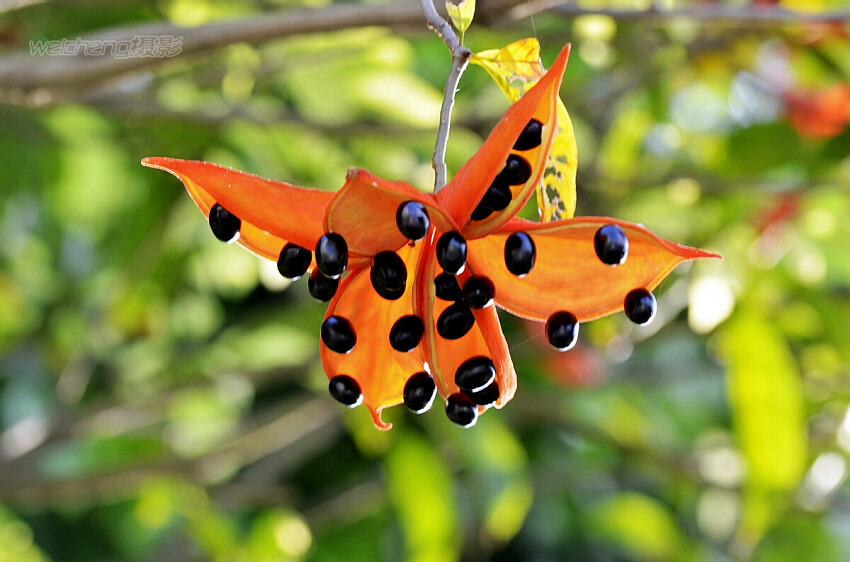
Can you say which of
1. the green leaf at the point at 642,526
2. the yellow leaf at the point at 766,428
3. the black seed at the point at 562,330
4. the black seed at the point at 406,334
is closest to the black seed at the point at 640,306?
the black seed at the point at 562,330

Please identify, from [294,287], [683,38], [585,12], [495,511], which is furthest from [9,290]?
[585,12]

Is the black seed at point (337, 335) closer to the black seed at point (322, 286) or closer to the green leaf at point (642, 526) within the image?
the black seed at point (322, 286)

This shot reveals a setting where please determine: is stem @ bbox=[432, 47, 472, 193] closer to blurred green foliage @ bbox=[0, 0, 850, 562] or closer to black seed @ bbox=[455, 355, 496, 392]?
black seed @ bbox=[455, 355, 496, 392]

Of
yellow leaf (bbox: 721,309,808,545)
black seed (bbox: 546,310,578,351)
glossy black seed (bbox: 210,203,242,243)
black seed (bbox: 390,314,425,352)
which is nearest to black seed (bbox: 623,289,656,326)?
black seed (bbox: 546,310,578,351)

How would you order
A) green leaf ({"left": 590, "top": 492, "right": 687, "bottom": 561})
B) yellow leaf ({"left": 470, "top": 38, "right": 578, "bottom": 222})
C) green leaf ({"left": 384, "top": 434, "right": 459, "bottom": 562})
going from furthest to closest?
green leaf ({"left": 590, "top": 492, "right": 687, "bottom": 561}) < green leaf ({"left": 384, "top": 434, "right": 459, "bottom": 562}) < yellow leaf ({"left": 470, "top": 38, "right": 578, "bottom": 222})

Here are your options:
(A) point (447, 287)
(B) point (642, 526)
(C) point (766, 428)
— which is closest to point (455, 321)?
(A) point (447, 287)

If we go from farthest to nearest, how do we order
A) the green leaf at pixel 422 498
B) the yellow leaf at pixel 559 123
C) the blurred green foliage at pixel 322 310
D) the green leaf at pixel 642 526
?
the green leaf at pixel 642 526, the green leaf at pixel 422 498, the blurred green foliage at pixel 322 310, the yellow leaf at pixel 559 123
